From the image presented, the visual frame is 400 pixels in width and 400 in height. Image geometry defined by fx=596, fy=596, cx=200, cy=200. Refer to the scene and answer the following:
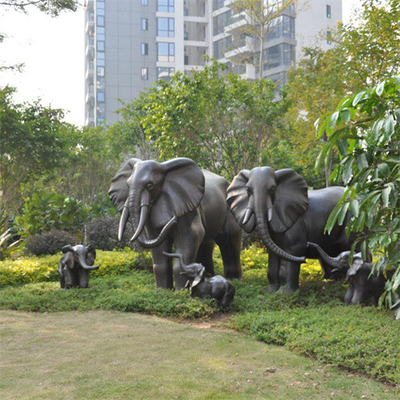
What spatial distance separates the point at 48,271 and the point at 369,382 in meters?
8.18

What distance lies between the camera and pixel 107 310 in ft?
29.8

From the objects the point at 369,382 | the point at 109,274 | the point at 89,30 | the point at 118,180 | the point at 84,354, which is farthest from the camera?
the point at 89,30

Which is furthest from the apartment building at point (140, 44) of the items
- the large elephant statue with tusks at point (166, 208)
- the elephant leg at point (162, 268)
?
the elephant leg at point (162, 268)

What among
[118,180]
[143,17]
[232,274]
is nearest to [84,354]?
[118,180]

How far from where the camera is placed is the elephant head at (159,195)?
9.30 m

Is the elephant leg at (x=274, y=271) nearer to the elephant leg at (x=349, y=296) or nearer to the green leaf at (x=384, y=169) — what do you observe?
the elephant leg at (x=349, y=296)

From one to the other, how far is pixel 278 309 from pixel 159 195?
8.85 ft

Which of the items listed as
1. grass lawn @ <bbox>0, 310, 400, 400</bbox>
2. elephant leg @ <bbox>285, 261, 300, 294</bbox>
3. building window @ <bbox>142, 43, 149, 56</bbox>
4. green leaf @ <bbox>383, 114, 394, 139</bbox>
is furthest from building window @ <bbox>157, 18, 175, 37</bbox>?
green leaf @ <bbox>383, 114, 394, 139</bbox>

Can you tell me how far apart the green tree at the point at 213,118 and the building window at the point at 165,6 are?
137ft

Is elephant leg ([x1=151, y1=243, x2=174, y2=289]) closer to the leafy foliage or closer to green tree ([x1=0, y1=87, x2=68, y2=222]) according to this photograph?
the leafy foliage

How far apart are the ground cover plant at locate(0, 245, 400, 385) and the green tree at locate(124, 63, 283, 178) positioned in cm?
530

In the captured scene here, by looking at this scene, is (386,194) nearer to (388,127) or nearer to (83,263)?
(388,127)

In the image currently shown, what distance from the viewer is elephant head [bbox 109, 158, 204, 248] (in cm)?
930

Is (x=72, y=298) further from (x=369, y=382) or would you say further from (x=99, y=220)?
(x=99, y=220)
